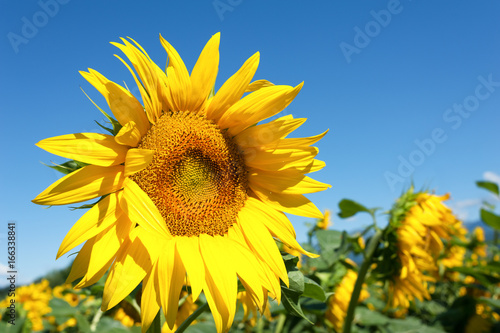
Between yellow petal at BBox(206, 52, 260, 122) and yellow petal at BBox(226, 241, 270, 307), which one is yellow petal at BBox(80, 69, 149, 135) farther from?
yellow petal at BBox(226, 241, 270, 307)

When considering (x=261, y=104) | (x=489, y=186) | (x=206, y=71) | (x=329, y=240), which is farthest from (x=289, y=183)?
(x=489, y=186)

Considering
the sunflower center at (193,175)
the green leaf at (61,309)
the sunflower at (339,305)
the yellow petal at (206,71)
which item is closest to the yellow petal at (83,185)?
the sunflower center at (193,175)

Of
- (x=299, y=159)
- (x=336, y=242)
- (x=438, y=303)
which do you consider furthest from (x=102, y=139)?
(x=438, y=303)

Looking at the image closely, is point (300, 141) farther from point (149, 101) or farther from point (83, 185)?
point (83, 185)

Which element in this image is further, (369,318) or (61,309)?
(369,318)

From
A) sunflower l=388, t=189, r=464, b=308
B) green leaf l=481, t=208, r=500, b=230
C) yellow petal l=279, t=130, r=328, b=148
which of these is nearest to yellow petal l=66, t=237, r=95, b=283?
yellow petal l=279, t=130, r=328, b=148

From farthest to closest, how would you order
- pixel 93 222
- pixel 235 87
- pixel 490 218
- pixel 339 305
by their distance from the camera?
pixel 490 218, pixel 339 305, pixel 235 87, pixel 93 222

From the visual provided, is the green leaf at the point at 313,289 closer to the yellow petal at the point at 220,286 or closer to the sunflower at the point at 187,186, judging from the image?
the sunflower at the point at 187,186
